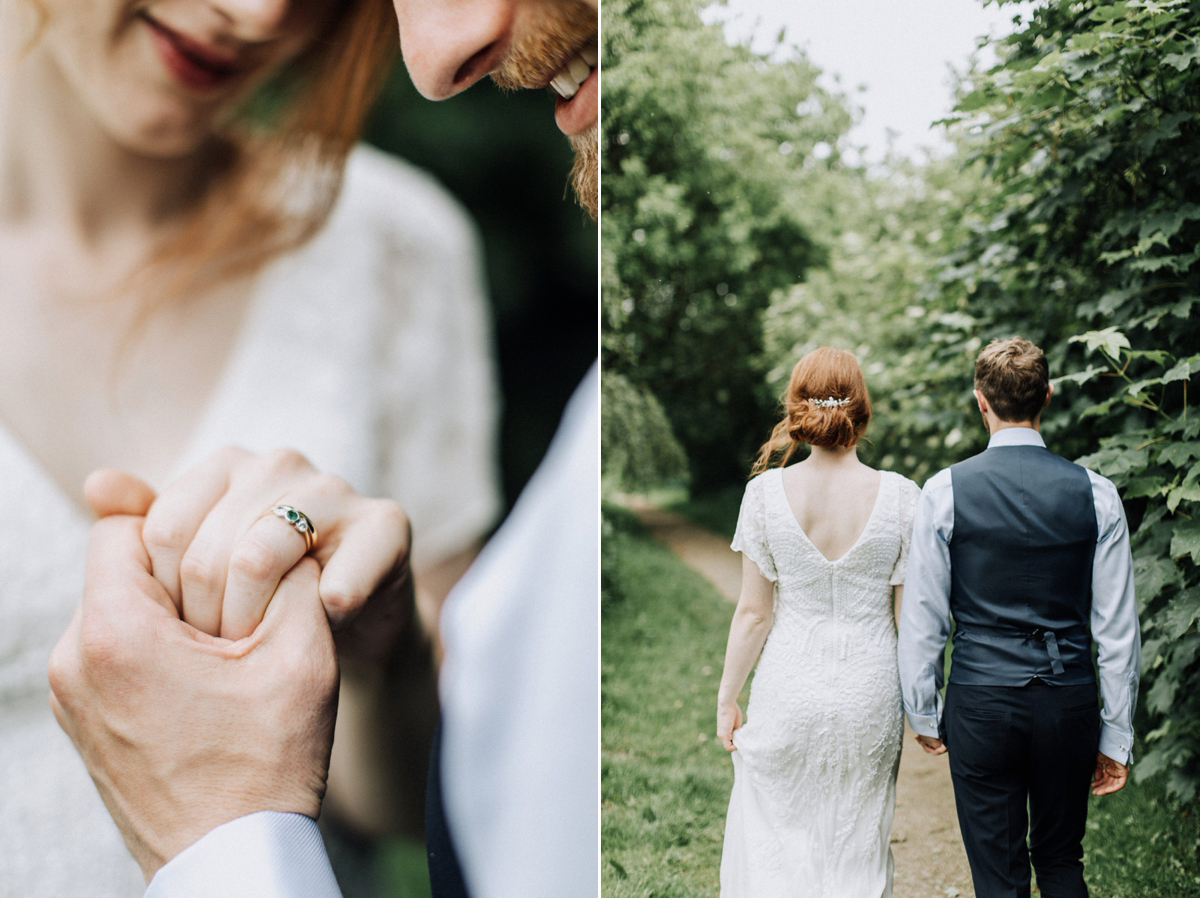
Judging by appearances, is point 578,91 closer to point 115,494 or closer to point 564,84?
point 564,84

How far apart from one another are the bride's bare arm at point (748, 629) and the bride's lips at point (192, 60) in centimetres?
165

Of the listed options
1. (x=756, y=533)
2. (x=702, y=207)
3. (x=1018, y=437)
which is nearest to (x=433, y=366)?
(x=756, y=533)

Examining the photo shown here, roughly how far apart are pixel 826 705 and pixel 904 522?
1.57 feet

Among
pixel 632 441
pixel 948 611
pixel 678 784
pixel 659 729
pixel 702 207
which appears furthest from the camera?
pixel 702 207

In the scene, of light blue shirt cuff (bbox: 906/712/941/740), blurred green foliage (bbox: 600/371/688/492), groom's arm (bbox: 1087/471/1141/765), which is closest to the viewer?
groom's arm (bbox: 1087/471/1141/765)

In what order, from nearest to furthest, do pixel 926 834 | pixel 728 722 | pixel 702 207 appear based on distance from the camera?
1. pixel 728 722
2. pixel 926 834
3. pixel 702 207

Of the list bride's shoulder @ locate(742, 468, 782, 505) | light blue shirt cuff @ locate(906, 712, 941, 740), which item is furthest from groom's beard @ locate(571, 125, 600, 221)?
light blue shirt cuff @ locate(906, 712, 941, 740)

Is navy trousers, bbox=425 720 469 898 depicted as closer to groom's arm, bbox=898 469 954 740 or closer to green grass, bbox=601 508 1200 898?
green grass, bbox=601 508 1200 898

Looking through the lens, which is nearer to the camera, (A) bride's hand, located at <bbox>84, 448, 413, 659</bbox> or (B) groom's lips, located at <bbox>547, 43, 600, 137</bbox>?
(A) bride's hand, located at <bbox>84, 448, 413, 659</bbox>

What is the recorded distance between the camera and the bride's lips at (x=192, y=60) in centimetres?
177

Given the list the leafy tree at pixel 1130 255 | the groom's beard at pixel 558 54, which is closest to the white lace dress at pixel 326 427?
the groom's beard at pixel 558 54

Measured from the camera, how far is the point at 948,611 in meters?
1.85

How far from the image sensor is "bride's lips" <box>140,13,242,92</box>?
177cm

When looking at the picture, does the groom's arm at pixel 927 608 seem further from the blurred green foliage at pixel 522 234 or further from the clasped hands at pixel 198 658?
the clasped hands at pixel 198 658
